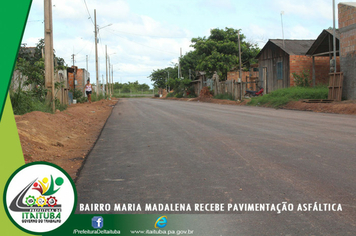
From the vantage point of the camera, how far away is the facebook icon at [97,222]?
3.13 meters

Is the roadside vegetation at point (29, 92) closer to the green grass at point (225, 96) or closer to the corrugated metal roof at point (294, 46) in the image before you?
the corrugated metal roof at point (294, 46)

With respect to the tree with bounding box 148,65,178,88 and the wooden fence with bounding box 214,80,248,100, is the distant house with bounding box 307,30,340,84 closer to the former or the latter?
the wooden fence with bounding box 214,80,248,100

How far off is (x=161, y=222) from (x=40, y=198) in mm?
1092

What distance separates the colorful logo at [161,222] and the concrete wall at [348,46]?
62.7ft

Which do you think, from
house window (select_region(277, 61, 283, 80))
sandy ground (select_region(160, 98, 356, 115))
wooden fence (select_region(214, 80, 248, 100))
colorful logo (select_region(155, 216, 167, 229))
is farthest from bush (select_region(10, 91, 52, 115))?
wooden fence (select_region(214, 80, 248, 100))

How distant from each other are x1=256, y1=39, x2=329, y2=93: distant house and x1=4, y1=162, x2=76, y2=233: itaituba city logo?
91.3ft

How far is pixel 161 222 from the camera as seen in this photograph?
3.29 metres

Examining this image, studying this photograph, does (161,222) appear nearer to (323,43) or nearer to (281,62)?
(323,43)

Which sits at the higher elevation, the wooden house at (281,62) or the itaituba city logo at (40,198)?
the wooden house at (281,62)

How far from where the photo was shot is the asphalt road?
3336 millimetres

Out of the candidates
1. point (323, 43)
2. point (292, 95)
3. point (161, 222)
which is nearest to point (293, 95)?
point (292, 95)

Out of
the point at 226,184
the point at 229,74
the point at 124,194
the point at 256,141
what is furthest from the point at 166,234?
the point at 229,74

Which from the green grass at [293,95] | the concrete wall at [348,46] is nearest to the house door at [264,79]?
the green grass at [293,95]

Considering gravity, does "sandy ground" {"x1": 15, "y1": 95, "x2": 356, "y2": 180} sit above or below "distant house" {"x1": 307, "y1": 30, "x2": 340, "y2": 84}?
below
